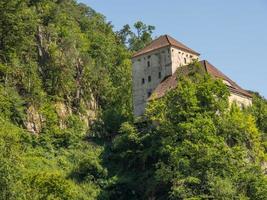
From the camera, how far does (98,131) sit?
5950 cm

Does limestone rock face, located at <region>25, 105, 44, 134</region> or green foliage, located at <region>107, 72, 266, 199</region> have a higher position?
limestone rock face, located at <region>25, 105, 44, 134</region>

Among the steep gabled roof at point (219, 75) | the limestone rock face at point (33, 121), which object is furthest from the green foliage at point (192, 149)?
the limestone rock face at point (33, 121)

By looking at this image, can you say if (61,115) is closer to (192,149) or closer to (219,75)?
(219,75)

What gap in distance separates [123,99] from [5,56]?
14.0m

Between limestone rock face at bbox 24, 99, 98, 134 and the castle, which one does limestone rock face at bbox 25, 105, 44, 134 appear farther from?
the castle

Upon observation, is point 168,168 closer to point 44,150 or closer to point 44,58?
point 44,150

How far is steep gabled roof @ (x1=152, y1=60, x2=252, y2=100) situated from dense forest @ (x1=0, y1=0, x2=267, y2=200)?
6.67 ft

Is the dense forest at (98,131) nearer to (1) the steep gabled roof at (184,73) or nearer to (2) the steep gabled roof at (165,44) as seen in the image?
(1) the steep gabled roof at (184,73)

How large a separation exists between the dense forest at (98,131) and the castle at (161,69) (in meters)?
1.78

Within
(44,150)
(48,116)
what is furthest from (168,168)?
(48,116)

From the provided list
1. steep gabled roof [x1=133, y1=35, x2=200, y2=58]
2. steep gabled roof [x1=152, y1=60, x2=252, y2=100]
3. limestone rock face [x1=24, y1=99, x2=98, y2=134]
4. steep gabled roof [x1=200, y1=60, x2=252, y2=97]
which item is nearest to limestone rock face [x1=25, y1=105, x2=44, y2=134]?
limestone rock face [x1=24, y1=99, x2=98, y2=134]

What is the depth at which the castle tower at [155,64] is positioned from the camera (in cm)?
5897

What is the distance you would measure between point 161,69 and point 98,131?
8070 millimetres

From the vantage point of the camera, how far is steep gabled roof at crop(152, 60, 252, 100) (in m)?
55.8
